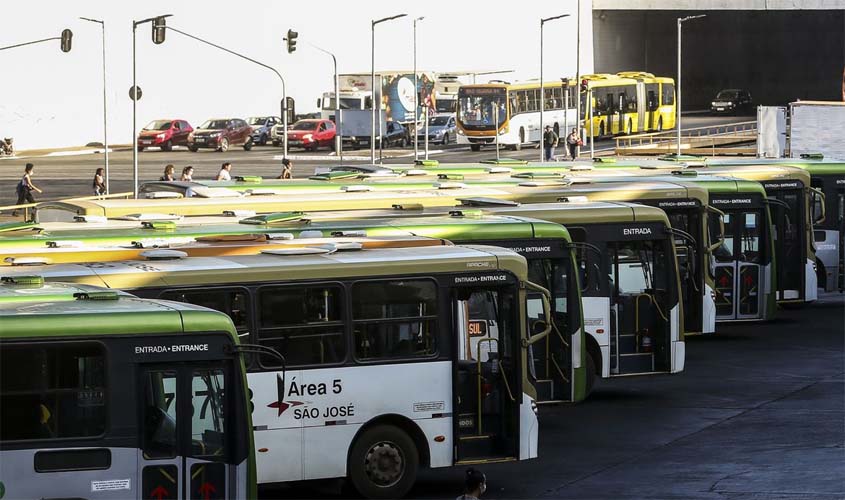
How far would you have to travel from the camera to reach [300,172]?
60219 mm

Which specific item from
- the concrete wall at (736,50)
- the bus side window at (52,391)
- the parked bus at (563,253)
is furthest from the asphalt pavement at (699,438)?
the concrete wall at (736,50)

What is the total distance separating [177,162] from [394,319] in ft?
178

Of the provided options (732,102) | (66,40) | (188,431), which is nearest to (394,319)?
(188,431)

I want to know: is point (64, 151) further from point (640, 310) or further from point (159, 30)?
point (640, 310)

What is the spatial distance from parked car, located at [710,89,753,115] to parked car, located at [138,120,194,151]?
123 ft

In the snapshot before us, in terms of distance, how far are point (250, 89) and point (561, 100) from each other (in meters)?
18.4

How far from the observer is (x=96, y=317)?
10961 mm

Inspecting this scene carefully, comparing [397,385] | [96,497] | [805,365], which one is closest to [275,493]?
[397,385]

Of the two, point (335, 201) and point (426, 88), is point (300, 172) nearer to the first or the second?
point (426, 88)

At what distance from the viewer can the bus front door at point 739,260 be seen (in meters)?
27.2

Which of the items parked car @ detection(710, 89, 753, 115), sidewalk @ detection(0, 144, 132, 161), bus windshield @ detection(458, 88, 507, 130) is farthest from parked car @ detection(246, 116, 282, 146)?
parked car @ detection(710, 89, 753, 115)

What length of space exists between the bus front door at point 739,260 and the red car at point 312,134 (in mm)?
50139

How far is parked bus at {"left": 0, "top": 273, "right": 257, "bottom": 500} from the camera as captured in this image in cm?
1066

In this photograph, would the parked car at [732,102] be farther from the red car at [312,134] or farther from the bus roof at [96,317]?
the bus roof at [96,317]
